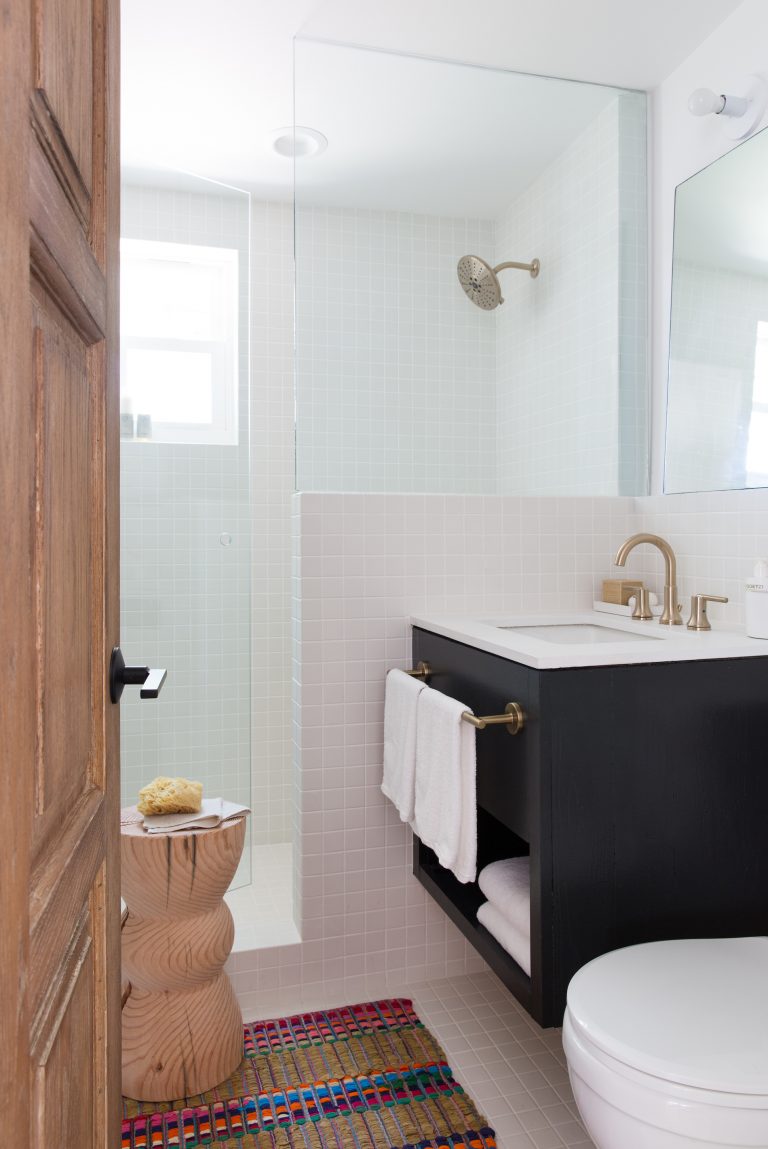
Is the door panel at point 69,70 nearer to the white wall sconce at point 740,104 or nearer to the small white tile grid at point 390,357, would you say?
the small white tile grid at point 390,357

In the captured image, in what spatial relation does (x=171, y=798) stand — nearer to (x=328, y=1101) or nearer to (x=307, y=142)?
(x=328, y=1101)

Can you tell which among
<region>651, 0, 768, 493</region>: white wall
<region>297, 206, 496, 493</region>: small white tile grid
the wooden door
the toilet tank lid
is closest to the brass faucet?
<region>651, 0, 768, 493</region>: white wall

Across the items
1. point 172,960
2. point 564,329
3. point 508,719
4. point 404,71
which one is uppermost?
point 404,71

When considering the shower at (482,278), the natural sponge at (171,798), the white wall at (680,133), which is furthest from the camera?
the shower at (482,278)

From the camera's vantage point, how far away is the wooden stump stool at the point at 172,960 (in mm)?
1667

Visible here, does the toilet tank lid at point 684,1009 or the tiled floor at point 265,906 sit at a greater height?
the toilet tank lid at point 684,1009

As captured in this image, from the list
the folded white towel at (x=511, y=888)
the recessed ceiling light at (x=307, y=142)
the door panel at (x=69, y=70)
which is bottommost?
the folded white towel at (x=511, y=888)

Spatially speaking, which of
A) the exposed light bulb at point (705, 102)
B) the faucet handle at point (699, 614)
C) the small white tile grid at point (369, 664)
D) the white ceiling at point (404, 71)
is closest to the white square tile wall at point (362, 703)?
the small white tile grid at point (369, 664)

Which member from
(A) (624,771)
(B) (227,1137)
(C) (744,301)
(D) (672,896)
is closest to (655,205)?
(C) (744,301)

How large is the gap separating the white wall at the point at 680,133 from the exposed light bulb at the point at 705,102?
0.10 m

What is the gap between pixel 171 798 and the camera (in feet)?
5.88

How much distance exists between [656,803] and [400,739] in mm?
619

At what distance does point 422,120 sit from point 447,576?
1268 mm

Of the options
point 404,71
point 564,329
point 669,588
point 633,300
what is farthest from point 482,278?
point 669,588
